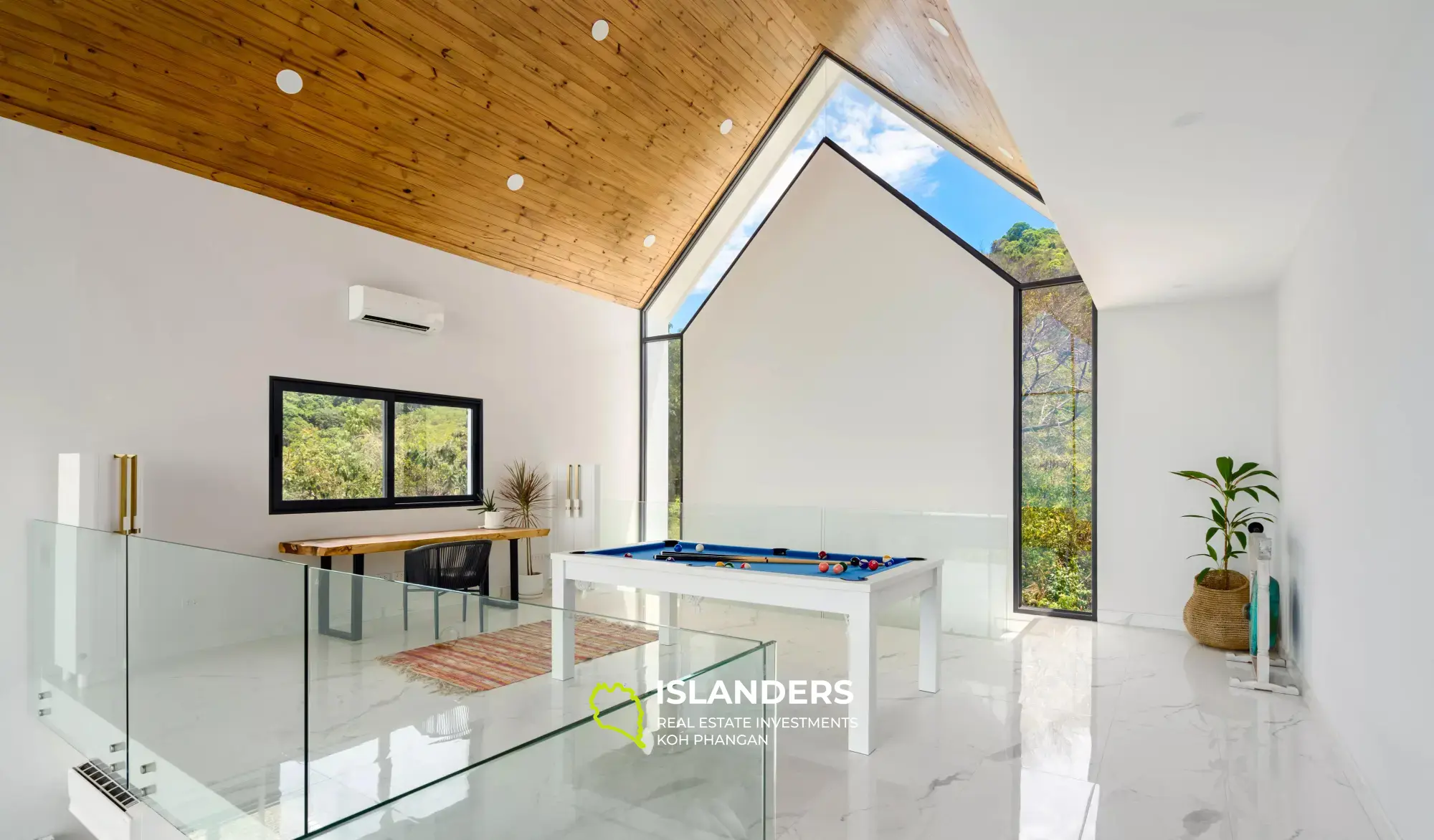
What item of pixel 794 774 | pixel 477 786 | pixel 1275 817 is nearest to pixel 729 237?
pixel 794 774

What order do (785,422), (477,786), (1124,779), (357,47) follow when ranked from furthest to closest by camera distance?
(785,422) → (357,47) → (1124,779) → (477,786)

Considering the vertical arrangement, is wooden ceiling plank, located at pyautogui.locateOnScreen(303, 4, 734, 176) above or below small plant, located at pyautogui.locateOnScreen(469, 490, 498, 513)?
above

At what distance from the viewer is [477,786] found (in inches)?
49.1

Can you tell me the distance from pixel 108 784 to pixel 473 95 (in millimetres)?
4589

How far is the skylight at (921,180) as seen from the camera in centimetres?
666

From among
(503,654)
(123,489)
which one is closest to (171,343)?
(123,489)

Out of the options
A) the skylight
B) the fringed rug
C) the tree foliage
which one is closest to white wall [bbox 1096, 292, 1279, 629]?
the tree foliage

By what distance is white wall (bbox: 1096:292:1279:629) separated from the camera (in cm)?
591

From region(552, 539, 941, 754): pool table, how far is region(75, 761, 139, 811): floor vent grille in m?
2.13

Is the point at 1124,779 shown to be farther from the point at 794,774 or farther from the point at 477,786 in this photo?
the point at 477,786

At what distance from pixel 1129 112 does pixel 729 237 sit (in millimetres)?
5545

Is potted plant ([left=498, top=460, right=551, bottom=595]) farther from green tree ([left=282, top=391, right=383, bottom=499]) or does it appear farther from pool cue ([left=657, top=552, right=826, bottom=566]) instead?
pool cue ([left=657, top=552, right=826, bottom=566])

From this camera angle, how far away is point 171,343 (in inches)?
197

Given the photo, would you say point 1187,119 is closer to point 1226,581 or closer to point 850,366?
point 1226,581
